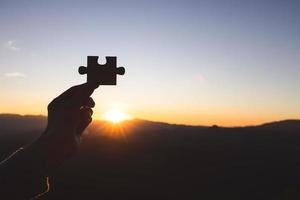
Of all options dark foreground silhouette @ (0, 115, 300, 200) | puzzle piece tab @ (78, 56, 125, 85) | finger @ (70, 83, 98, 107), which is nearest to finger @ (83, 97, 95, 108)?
finger @ (70, 83, 98, 107)

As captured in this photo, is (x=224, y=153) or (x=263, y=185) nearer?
(x=263, y=185)

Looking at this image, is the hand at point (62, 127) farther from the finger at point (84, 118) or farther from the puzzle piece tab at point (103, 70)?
the puzzle piece tab at point (103, 70)

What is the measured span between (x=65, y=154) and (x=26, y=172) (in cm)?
33

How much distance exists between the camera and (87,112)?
10.9 feet

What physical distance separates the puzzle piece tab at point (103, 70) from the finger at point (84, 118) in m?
0.93

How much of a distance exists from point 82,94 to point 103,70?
1546mm

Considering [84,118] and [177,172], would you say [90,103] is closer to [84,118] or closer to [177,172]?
[84,118]

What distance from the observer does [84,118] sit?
10.6 feet

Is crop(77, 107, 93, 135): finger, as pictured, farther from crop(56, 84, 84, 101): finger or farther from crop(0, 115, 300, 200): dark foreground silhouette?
crop(0, 115, 300, 200): dark foreground silhouette

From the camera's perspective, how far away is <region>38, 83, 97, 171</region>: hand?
2293mm

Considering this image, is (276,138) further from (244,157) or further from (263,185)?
(263,185)

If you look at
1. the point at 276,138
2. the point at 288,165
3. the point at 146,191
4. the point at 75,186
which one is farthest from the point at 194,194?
the point at 276,138

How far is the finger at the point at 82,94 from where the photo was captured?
8.92 feet

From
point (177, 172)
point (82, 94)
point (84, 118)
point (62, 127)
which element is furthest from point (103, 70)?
point (177, 172)
